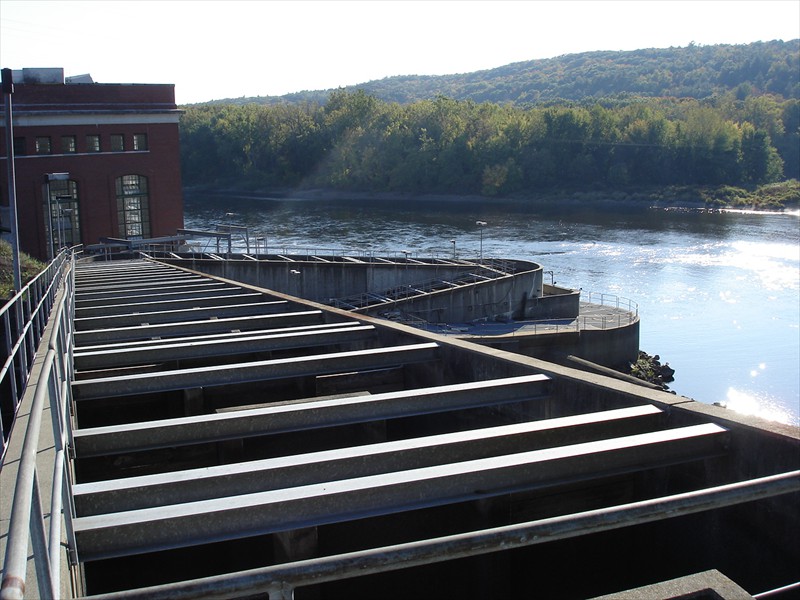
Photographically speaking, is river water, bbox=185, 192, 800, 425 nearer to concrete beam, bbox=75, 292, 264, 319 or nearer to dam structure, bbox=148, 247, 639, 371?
dam structure, bbox=148, 247, 639, 371

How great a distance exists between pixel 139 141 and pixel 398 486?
159 feet

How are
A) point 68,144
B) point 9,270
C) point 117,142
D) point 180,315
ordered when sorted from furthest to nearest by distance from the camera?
point 117,142, point 68,144, point 9,270, point 180,315

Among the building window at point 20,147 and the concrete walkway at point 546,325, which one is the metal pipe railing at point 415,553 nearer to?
the concrete walkway at point 546,325

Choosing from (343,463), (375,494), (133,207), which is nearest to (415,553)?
(375,494)

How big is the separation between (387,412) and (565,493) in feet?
5.75

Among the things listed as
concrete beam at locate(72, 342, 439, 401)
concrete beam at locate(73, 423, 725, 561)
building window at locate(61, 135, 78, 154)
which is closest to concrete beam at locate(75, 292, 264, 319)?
concrete beam at locate(72, 342, 439, 401)

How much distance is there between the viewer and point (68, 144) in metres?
47.6

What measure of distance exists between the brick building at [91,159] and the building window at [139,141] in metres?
0.06

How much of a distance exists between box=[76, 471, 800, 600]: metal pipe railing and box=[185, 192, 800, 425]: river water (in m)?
30.2

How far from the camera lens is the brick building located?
46094 millimetres

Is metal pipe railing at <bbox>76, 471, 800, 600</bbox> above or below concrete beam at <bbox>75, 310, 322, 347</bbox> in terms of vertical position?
above

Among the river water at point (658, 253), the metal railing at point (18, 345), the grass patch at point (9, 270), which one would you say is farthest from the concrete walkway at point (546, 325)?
the metal railing at point (18, 345)

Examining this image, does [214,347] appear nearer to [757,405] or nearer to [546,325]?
[546,325]

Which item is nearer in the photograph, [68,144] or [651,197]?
[68,144]
